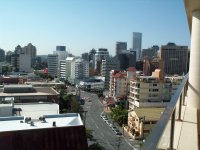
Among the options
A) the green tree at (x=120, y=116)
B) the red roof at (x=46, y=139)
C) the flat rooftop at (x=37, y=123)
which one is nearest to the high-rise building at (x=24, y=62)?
the green tree at (x=120, y=116)

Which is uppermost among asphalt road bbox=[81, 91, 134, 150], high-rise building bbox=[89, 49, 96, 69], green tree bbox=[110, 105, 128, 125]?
high-rise building bbox=[89, 49, 96, 69]

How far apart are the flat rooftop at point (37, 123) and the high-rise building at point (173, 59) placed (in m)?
24.8

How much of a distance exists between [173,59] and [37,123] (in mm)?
25836

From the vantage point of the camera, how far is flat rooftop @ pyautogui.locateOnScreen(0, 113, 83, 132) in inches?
217

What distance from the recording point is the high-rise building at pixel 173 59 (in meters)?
30.2

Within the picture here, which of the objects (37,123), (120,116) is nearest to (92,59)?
(120,116)

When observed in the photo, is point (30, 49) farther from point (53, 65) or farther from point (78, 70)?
point (78, 70)

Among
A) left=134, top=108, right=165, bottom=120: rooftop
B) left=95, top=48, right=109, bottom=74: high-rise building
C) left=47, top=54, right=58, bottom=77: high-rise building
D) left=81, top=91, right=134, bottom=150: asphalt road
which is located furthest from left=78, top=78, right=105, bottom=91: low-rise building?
left=134, top=108, right=165, bottom=120: rooftop

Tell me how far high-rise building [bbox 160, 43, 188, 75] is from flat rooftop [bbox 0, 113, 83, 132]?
81.4 ft

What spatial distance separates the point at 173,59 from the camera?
30359 mm

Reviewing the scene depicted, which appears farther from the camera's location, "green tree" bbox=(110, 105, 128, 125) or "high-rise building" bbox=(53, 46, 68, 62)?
"high-rise building" bbox=(53, 46, 68, 62)

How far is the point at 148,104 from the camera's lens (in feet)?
48.2

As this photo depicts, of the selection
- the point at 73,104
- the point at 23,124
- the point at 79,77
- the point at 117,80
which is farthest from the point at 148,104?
the point at 79,77

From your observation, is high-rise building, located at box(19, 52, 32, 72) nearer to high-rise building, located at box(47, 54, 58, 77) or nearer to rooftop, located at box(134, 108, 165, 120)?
high-rise building, located at box(47, 54, 58, 77)
